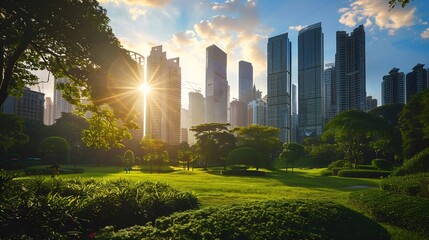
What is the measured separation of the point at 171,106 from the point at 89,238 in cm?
14782

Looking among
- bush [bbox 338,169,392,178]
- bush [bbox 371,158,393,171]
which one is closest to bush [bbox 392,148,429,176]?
bush [bbox 338,169,392,178]

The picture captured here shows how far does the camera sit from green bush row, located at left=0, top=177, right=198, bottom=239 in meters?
7.23

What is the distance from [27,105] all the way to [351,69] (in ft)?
445

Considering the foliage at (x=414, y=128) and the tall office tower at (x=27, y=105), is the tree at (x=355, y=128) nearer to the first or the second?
the foliage at (x=414, y=128)

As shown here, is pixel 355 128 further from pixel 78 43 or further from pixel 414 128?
pixel 78 43

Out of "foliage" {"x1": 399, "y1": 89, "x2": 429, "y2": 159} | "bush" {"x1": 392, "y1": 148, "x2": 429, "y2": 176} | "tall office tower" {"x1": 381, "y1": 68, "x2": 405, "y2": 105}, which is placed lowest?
"bush" {"x1": 392, "y1": 148, "x2": 429, "y2": 176}

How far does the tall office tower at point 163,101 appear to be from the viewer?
141375 mm

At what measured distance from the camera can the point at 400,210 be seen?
10734mm

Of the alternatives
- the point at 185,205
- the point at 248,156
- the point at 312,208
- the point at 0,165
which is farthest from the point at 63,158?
the point at 312,208

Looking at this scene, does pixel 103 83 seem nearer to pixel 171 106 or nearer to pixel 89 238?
pixel 89 238

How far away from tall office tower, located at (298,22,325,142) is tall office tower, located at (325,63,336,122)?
3.90 metres

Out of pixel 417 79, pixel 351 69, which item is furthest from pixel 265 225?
pixel 351 69

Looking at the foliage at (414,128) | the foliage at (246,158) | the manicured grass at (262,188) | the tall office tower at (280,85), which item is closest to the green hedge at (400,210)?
the manicured grass at (262,188)

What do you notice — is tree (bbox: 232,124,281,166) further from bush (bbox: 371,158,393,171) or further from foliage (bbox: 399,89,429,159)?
foliage (bbox: 399,89,429,159)
